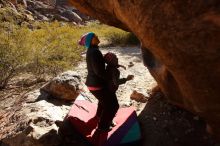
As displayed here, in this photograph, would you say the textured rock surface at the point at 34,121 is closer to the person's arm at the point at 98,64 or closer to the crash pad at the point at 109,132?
the crash pad at the point at 109,132

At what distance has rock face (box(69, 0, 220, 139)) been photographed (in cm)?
352

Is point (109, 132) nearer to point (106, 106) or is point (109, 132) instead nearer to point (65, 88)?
point (106, 106)

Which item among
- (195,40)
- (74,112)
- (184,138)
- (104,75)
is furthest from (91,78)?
(195,40)

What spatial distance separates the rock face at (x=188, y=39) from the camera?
3.52 m

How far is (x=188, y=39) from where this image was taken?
3725mm

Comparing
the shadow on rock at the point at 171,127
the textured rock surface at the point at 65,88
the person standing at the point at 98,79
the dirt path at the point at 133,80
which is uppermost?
the person standing at the point at 98,79

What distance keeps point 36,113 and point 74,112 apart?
883 mm

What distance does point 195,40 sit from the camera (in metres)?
3.68

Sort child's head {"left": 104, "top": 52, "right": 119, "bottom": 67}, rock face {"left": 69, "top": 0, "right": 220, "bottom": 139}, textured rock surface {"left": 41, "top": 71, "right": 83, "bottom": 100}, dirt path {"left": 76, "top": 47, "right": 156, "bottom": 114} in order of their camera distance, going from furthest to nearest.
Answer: dirt path {"left": 76, "top": 47, "right": 156, "bottom": 114} < textured rock surface {"left": 41, "top": 71, "right": 83, "bottom": 100} < child's head {"left": 104, "top": 52, "right": 119, "bottom": 67} < rock face {"left": 69, "top": 0, "right": 220, "bottom": 139}

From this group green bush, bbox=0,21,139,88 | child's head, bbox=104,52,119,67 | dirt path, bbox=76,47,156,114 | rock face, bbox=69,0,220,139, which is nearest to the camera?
rock face, bbox=69,0,220,139

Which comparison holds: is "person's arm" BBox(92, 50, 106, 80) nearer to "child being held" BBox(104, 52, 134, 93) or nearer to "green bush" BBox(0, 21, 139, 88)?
"child being held" BBox(104, 52, 134, 93)

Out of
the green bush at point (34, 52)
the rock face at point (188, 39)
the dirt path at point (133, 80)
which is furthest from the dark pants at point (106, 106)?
the green bush at point (34, 52)

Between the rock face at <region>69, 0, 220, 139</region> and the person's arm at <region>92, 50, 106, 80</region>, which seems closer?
the rock face at <region>69, 0, 220, 139</region>

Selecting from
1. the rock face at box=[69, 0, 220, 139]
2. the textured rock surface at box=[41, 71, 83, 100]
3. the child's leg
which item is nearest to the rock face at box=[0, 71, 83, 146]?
the textured rock surface at box=[41, 71, 83, 100]
